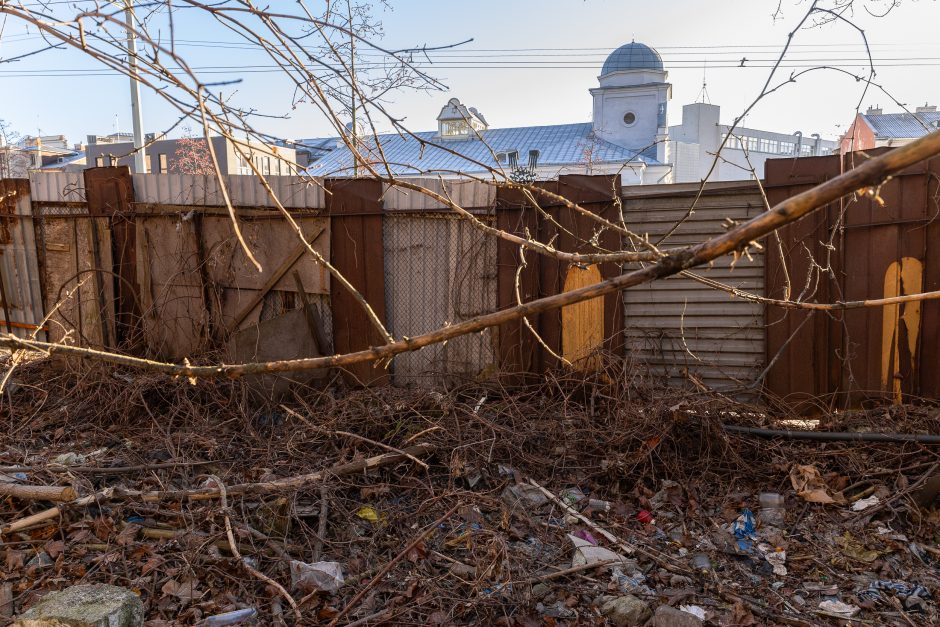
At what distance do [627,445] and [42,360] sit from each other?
6118 mm

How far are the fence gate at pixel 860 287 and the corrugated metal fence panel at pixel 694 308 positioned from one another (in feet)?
0.65

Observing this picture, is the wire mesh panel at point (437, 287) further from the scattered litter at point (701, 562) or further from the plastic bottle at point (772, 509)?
the scattered litter at point (701, 562)

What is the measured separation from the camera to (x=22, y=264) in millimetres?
7867

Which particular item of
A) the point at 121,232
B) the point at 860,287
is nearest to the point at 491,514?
the point at 860,287

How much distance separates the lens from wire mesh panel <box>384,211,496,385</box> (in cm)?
593

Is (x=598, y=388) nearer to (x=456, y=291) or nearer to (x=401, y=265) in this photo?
(x=456, y=291)

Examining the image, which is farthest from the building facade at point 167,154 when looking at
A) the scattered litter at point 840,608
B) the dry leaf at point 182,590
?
the scattered litter at point 840,608

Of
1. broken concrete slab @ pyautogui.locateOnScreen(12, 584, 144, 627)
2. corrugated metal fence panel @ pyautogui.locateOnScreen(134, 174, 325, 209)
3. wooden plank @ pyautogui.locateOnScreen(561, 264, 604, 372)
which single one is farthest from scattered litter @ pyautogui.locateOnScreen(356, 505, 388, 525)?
corrugated metal fence panel @ pyautogui.locateOnScreen(134, 174, 325, 209)

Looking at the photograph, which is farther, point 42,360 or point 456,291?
point 42,360

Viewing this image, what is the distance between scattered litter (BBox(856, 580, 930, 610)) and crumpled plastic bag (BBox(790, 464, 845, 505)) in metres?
0.71

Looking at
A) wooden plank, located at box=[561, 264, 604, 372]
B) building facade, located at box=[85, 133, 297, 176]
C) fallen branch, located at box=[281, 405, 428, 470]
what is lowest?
fallen branch, located at box=[281, 405, 428, 470]

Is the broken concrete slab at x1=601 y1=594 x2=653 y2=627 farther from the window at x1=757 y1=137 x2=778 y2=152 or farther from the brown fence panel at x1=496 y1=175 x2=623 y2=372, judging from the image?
the window at x1=757 y1=137 x2=778 y2=152

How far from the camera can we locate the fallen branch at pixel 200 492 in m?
3.80

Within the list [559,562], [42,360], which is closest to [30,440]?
[42,360]
